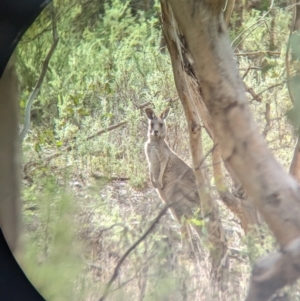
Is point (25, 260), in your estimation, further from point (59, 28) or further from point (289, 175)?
point (289, 175)

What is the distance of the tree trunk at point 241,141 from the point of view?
0.95 m

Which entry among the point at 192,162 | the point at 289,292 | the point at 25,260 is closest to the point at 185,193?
the point at 192,162

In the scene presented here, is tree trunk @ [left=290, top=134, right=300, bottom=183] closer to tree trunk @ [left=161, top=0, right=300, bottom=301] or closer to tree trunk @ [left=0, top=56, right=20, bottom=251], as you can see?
tree trunk @ [left=161, top=0, right=300, bottom=301]

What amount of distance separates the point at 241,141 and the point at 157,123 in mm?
206

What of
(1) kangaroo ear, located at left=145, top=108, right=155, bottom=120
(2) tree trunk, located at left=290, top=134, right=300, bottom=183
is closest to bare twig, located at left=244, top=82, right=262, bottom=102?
(2) tree trunk, located at left=290, top=134, right=300, bottom=183

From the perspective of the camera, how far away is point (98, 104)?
1149 mm

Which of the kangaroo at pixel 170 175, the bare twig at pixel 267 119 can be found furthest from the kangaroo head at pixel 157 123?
the bare twig at pixel 267 119

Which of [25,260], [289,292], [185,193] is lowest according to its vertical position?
[289,292]

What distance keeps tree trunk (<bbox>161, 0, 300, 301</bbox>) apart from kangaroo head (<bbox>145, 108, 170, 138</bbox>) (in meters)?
0.11

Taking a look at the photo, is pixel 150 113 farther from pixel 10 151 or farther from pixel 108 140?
pixel 10 151

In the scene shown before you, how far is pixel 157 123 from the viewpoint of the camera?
3.49 ft

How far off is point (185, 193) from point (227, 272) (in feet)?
0.66

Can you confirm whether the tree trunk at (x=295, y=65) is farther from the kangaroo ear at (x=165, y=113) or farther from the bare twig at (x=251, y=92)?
the kangaroo ear at (x=165, y=113)

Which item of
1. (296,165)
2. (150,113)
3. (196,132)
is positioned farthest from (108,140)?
(296,165)
